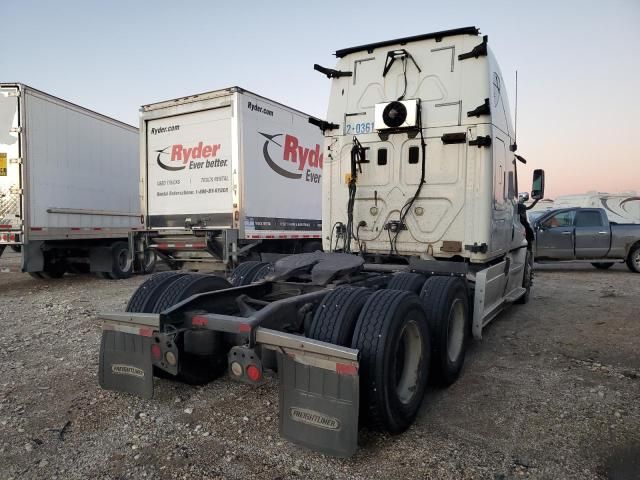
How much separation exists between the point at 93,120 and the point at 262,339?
393 inches

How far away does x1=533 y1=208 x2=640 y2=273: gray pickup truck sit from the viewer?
12648 mm

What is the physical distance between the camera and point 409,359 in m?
3.40

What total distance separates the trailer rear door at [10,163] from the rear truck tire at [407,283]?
8.03 metres

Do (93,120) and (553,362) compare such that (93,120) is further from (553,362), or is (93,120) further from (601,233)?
(601,233)

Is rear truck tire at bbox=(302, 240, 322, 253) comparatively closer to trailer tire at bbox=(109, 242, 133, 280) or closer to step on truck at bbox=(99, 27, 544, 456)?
trailer tire at bbox=(109, 242, 133, 280)

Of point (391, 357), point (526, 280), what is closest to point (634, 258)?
point (526, 280)

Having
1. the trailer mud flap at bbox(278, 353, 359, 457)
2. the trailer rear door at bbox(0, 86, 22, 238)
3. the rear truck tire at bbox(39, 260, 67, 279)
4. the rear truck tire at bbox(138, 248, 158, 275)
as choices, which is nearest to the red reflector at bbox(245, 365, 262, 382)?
the trailer mud flap at bbox(278, 353, 359, 457)

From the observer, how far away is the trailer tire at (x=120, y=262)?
11.0 m

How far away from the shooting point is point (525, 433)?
10.3ft

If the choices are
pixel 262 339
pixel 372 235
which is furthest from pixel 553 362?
pixel 262 339

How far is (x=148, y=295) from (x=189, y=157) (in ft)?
20.2

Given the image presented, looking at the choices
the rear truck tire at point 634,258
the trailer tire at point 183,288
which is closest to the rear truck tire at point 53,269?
the trailer tire at point 183,288

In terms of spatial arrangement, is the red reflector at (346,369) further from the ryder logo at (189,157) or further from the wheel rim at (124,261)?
the wheel rim at (124,261)

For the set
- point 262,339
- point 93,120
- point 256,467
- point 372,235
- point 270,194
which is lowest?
point 256,467
